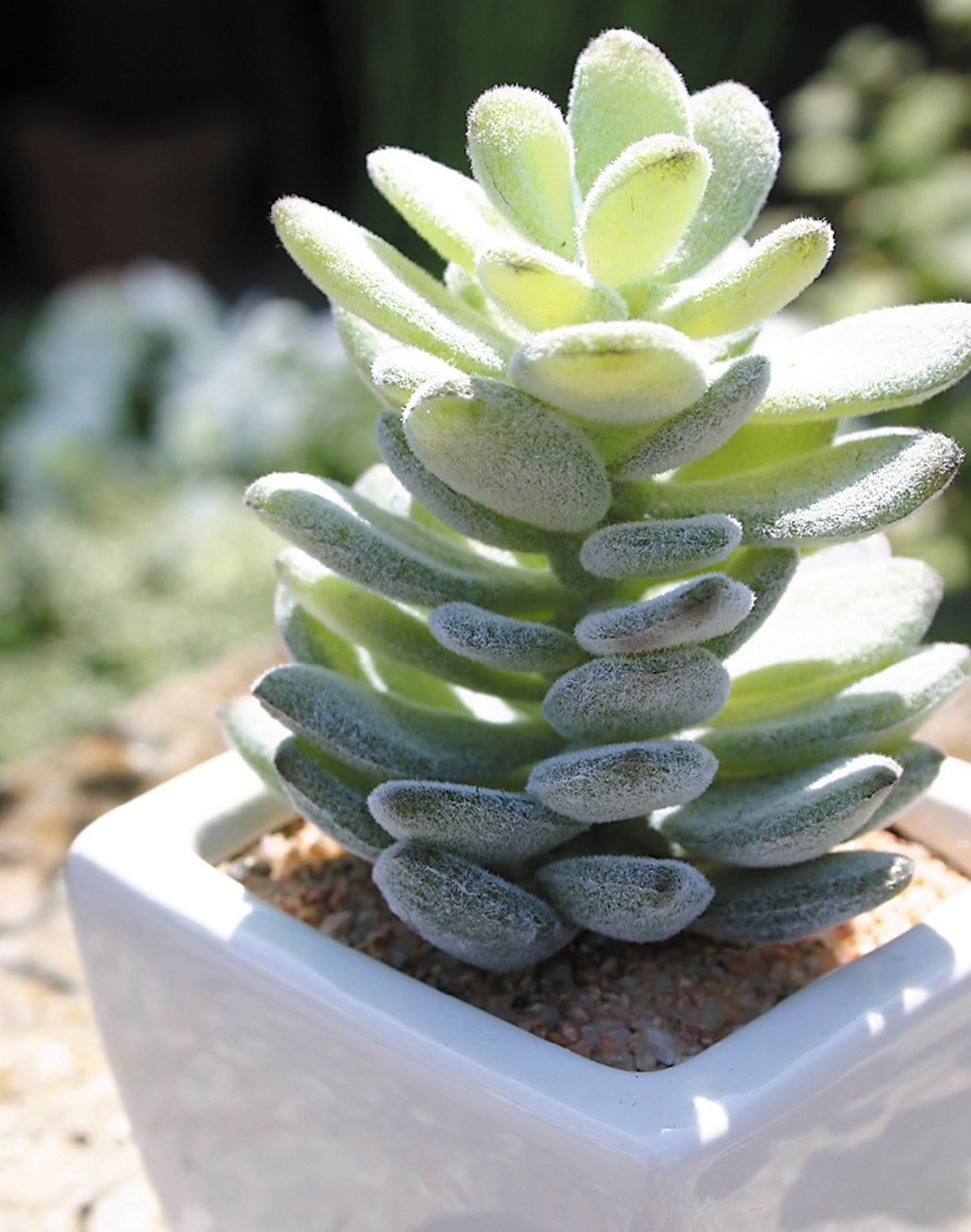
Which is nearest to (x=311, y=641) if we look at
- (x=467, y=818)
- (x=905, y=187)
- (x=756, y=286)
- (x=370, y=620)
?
(x=370, y=620)

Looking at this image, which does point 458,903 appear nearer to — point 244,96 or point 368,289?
point 368,289

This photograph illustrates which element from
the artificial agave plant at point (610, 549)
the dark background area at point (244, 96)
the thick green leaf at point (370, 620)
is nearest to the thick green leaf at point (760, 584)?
the artificial agave plant at point (610, 549)

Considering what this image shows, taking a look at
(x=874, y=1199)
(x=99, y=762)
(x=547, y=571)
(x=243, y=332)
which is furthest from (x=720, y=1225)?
(x=243, y=332)

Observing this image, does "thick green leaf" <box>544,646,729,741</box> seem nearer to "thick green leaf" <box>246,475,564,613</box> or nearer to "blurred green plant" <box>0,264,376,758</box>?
"thick green leaf" <box>246,475,564,613</box>

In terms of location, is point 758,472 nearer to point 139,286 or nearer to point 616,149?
point 616,149

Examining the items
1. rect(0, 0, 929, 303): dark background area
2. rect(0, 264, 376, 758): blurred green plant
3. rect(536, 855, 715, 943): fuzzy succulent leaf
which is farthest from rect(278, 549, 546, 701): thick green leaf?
rect(0, 0, 929, 303): dark background area

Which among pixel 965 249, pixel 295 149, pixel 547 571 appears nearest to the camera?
pixel 547 571
